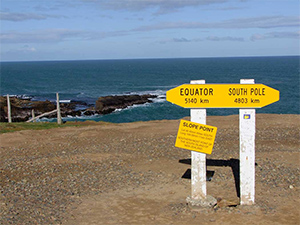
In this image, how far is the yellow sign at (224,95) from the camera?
803cm

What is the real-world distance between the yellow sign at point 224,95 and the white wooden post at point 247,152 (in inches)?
7.3

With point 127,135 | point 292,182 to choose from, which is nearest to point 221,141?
point 127,135

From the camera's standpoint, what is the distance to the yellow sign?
803 centimetres

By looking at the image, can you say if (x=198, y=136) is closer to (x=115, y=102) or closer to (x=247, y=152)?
(x=247, y=152)

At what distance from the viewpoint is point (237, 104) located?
8109mm

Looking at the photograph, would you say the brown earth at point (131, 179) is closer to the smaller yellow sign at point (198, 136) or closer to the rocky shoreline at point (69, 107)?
the smaller yellow sign at point (198, 136)

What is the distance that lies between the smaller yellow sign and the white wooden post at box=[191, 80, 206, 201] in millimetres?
113

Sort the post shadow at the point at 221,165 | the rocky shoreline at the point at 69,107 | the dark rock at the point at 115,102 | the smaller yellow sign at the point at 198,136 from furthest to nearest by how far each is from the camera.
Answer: the dark rock at the point at 115,102, the rocky shoreline at the point at 69,107, the post shadow at the point at 221,165, the smaller yellow sign at the point at 198,136

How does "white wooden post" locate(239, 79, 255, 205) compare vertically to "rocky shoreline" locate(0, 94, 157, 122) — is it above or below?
above

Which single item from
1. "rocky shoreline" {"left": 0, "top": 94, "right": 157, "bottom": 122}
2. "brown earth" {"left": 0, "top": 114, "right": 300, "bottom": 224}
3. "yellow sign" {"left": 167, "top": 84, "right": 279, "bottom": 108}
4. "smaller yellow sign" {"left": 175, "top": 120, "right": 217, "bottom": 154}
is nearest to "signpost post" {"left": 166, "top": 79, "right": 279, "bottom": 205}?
"yellow sign" {"left": 167, "top": 84, "right": 279, "bottom": 108}

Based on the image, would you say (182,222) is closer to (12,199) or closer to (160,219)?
(160,219)

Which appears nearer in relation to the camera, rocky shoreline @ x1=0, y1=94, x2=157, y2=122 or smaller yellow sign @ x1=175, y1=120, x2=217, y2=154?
smaller yellow sign @ x1=175, y1=120, x2=217, y2=154

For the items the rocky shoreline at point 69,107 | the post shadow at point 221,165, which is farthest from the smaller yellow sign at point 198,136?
the rocky shoreline at point 69,107

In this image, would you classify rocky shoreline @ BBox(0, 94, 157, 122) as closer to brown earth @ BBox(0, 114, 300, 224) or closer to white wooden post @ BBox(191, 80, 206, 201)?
brown earth @ BBox(0, 114, 300, 224)
